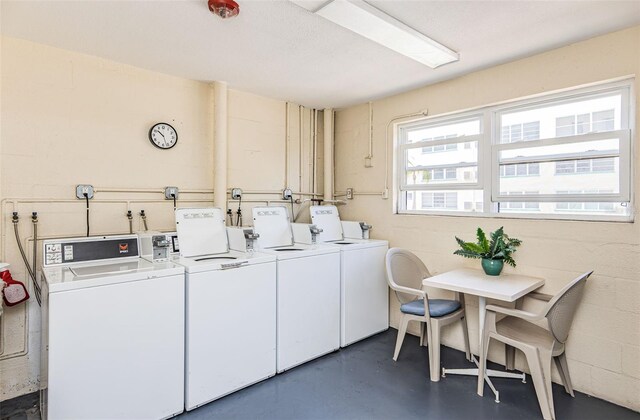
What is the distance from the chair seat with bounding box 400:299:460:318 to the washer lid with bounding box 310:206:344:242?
42.9 inches

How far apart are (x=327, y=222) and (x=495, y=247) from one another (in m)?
1.67

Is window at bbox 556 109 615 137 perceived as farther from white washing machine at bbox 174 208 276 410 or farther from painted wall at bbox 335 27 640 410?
white washing machine at bbox 174 208 276 410

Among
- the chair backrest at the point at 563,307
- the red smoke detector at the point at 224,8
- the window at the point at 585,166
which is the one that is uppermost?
the red smoke detector at the point at 224,8

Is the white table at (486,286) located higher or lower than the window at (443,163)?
lower

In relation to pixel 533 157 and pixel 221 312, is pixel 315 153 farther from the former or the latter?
pixel 221 312

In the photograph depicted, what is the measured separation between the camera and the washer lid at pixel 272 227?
124 inches

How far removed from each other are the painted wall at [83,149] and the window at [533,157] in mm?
2022

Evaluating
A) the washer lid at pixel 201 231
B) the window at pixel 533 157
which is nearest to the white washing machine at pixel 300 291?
the washer lid at pixel 201 231

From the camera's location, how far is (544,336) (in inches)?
93.1

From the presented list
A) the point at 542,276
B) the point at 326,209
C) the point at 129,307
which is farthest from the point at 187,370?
the point at 542,276

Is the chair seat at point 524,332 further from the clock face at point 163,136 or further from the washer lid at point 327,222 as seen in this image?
the clock face at point 163,136

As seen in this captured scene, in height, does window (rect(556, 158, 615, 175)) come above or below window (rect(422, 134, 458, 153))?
below

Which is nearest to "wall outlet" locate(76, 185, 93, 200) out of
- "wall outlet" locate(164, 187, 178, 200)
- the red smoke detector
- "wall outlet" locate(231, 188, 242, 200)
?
"wall outlet" locate(164, 187, 178, 200)

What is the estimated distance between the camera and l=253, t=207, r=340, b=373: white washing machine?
9.00ft
